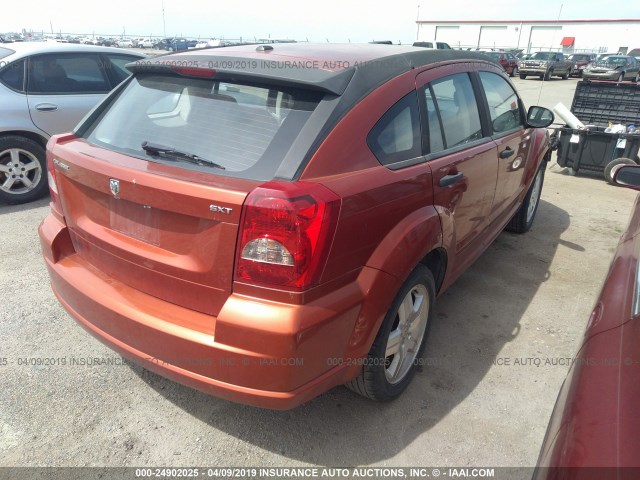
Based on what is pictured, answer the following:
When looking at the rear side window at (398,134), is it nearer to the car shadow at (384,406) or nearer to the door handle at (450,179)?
the door handle at (450,179)

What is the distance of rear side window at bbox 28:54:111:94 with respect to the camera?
555cm

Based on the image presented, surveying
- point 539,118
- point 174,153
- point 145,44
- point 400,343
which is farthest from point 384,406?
point 145,44

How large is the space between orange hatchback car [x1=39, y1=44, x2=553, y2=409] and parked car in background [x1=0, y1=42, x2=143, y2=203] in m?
3.46

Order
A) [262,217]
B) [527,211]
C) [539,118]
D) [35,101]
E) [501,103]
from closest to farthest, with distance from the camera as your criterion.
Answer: [262,217] < [501,103] < [539,118] < [527,211] < [35,101]

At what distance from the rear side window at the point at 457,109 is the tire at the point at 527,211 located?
1896 millimetres

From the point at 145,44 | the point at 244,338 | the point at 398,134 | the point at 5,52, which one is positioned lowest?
the point at 244,338

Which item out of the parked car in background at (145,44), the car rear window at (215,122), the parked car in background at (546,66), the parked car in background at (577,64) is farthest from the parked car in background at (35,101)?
the parked car in background at (145,44)

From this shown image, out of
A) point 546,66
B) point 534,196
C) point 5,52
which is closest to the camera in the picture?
point 534,196

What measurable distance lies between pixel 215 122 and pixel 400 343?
4.77 feet

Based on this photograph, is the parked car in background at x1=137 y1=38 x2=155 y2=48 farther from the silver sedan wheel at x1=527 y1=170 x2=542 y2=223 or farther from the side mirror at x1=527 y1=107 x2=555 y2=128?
the side mirror at x1=527 y1=107 x2=555 y2=128

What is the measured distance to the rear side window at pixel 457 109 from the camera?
2.74 m

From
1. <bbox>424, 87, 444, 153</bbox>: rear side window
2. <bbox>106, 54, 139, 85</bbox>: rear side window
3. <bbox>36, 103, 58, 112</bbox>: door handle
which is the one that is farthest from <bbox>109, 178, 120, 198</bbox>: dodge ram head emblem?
<bbox>106, 54, 139, 85</bbox>: rear side window

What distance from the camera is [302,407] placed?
2559 mm

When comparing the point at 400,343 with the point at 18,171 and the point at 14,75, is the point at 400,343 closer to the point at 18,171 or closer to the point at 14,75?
the point at 18,171
